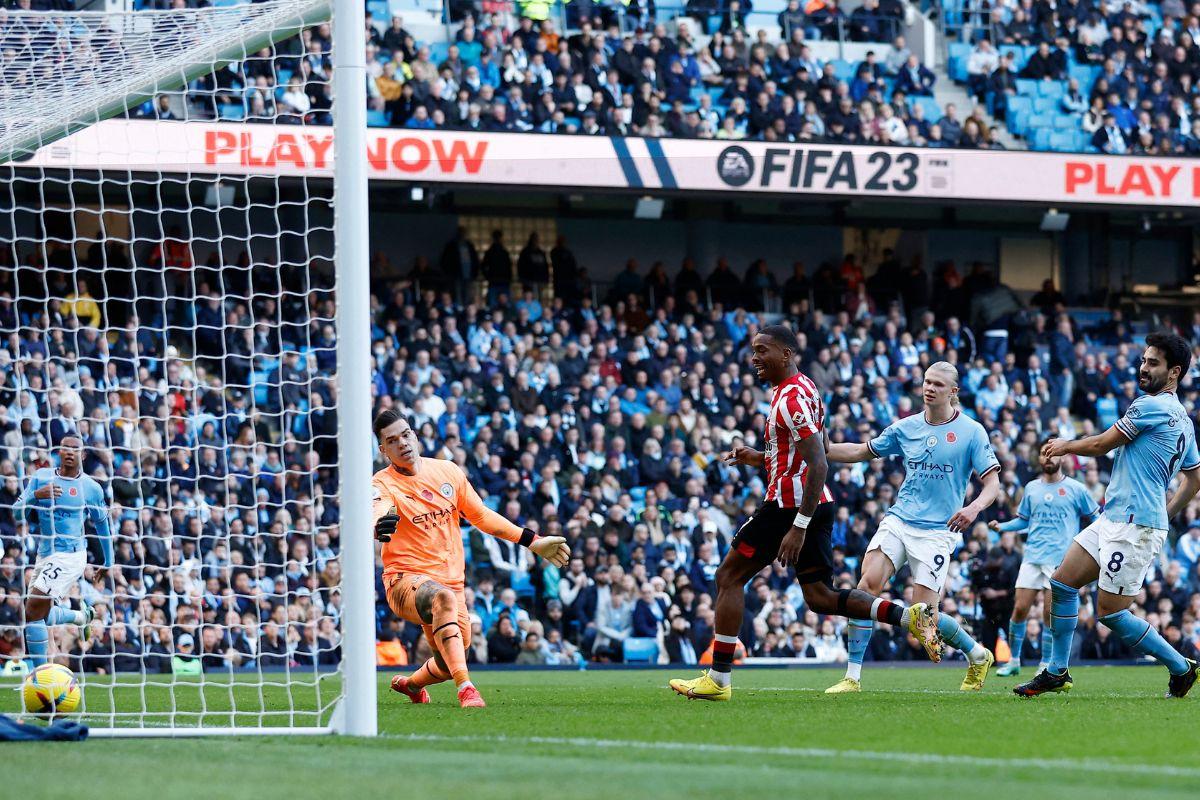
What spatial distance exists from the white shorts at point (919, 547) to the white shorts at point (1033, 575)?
136 inches

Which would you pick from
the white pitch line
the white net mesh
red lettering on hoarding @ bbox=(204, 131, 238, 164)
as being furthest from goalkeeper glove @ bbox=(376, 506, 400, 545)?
red lettering on hoarding @ bbox=(204, 131, 238, 164)

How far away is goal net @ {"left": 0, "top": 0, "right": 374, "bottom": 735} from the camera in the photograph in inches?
391

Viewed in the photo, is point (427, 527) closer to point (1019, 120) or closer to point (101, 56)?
point (101, 56)

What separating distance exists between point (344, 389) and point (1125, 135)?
73.9 ft

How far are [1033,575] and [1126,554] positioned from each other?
5429 mm

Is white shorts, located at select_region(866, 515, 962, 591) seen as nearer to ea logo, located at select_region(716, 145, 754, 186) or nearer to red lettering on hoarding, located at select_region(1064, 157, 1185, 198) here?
ea logo, located at select_region(716, 145, 754, 186)

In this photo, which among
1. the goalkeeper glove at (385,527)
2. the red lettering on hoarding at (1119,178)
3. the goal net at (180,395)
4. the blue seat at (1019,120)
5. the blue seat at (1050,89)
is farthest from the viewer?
the blue seat at (1050,89)

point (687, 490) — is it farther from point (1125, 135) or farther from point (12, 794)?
point (12, 794)

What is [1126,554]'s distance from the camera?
10648 mm

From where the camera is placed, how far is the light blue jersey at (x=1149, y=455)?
10.6 m

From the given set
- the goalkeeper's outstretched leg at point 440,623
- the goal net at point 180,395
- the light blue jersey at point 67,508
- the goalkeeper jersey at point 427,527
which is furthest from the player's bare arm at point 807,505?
the light blue jersey at point 67,508

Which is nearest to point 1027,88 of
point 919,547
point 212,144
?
point 212,144

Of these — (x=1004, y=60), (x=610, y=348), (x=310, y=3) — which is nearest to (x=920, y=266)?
(x=1004, y=60)

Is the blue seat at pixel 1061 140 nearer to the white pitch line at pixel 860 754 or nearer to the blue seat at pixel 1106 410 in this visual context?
the blue seat at pixel 1106 410
